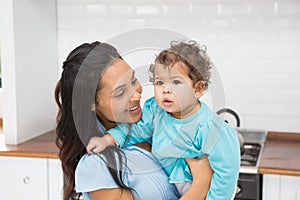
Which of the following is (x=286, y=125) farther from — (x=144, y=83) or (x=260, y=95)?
(x=144, y=83)

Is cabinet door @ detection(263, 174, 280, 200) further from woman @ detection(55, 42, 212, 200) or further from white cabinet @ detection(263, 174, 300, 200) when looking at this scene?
woman @ detection(55, 42, 212, 200)

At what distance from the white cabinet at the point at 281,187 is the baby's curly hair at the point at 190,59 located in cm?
107

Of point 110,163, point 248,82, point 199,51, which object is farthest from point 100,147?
point 248,82

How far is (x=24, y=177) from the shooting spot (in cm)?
228

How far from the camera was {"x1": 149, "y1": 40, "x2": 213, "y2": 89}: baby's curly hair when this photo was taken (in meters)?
1.04

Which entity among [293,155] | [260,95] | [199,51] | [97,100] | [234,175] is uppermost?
[199,51]

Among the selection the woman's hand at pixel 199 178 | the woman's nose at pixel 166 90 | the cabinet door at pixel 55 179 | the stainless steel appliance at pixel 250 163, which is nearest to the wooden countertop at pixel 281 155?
the stainless steel appliance at pixel 250 163

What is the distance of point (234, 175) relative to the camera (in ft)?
3.67

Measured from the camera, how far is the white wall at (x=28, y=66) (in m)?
2.36

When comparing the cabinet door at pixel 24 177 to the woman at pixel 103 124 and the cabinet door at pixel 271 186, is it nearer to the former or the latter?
the cabinet door at pixel 271 186

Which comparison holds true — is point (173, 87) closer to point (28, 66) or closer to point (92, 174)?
point (92, 174)

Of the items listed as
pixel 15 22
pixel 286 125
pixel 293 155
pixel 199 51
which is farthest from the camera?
pixel 286 125

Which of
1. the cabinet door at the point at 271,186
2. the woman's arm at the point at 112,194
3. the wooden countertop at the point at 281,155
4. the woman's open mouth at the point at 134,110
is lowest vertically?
the cabinet door at the point at 271,186

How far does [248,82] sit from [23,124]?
1080mm
